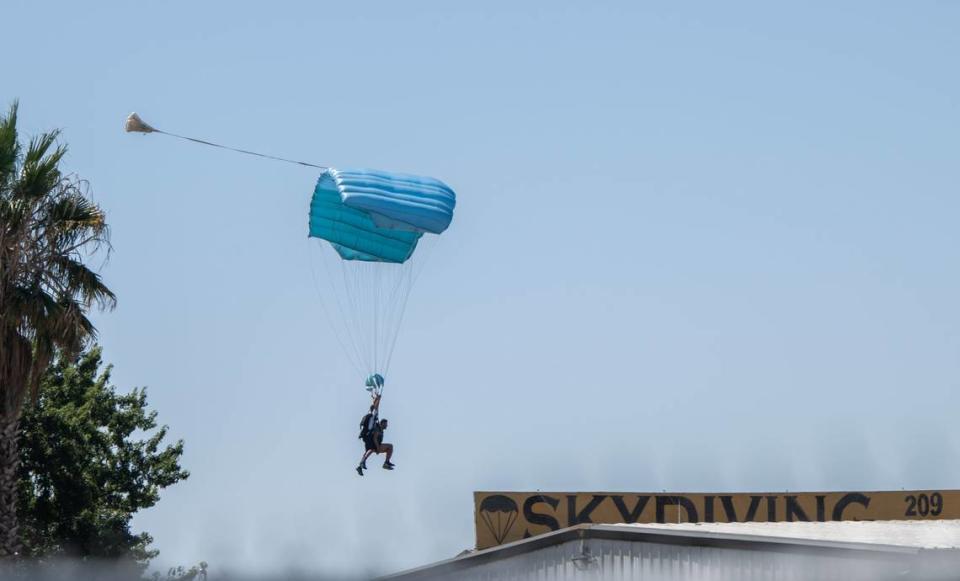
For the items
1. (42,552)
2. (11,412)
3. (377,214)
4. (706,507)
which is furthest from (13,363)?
(706,507)

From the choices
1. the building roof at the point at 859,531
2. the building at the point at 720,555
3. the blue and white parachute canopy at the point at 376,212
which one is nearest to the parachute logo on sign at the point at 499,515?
the building at the point at 720,555

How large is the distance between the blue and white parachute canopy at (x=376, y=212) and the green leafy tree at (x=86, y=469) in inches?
396

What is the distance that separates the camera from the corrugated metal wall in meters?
28.3

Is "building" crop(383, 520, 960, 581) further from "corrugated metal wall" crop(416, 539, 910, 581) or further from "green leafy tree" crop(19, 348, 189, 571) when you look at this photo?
"green leafy tree" crop(19, 348, 189, 571)

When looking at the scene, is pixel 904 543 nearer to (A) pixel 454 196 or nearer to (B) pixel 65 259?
(A) pixel 454 196

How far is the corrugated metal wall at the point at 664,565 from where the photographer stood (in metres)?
28.3

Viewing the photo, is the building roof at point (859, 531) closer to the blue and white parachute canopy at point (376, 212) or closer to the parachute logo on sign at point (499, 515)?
the parachute logo on sign at point (499, 515)

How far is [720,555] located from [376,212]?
1373 cm

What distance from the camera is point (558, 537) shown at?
32.2 metres

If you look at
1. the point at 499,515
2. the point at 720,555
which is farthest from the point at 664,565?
the point at 499,515

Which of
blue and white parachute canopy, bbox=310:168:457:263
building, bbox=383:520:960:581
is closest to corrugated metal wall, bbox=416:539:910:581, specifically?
building, bbox=383:520:960:581

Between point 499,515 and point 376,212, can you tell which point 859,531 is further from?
point 376,212

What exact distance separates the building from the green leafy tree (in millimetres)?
17939

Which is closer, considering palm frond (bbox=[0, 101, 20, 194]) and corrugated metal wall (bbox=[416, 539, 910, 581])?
corrugated metal wall (bbox=[416, 539, 910, 581])
